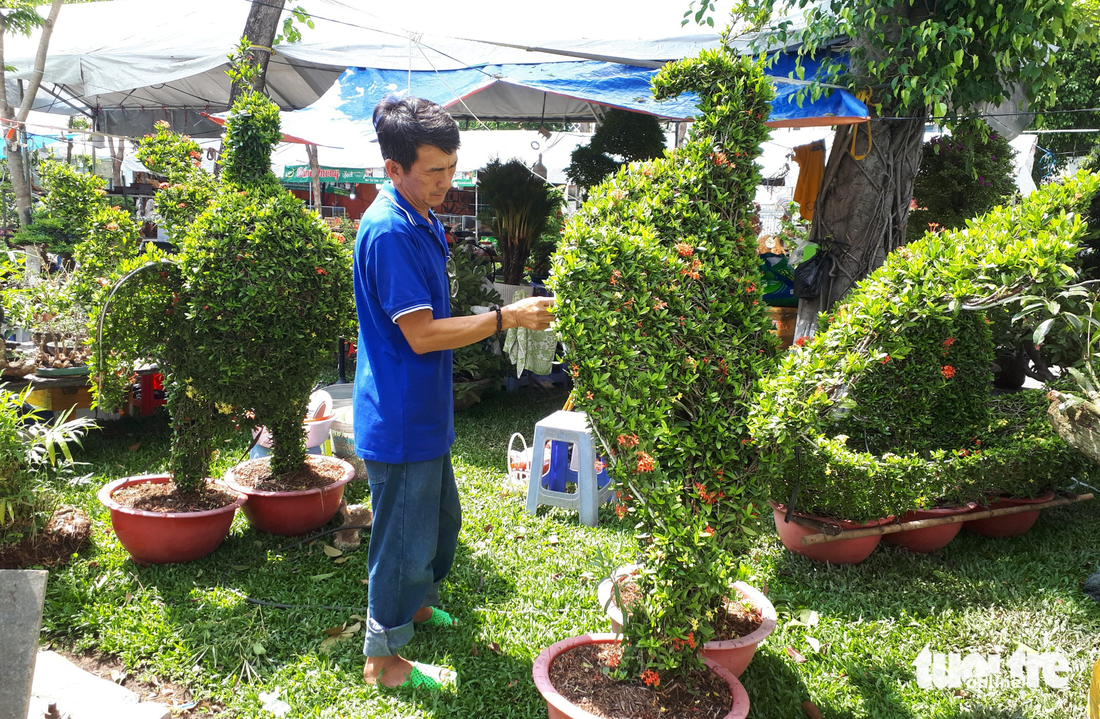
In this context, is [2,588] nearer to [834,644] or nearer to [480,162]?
[834,644]

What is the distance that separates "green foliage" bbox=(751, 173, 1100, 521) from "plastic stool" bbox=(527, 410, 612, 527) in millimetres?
1170

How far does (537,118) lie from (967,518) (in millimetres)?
8355

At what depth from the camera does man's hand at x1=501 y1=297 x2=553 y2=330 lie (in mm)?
2367

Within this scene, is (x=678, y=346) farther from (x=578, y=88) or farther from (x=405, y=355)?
(x=578, y=88)

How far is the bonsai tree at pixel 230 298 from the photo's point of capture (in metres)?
3.65

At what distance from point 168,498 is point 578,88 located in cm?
418

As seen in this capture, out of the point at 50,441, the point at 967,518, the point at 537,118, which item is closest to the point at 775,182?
the point at 537,118

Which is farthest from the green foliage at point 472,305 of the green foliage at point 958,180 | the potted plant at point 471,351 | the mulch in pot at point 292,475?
the green foliage at point 958,180

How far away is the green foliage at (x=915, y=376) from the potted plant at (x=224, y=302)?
2.49 metres

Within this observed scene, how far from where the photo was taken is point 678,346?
2.38m

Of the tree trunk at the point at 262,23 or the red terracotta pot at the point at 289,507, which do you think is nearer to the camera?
the red terracotta pot at the point at 289,507

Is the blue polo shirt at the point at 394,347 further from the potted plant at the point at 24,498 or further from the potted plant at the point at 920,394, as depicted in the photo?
the potted plant at the point at 24,498

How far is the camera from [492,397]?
291 inches

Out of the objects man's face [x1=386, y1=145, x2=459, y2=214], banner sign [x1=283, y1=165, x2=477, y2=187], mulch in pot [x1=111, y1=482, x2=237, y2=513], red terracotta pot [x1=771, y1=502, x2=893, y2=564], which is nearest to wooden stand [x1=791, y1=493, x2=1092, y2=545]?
red terracotta pot [x1=771, y1=502, x2=893, y2=564]
